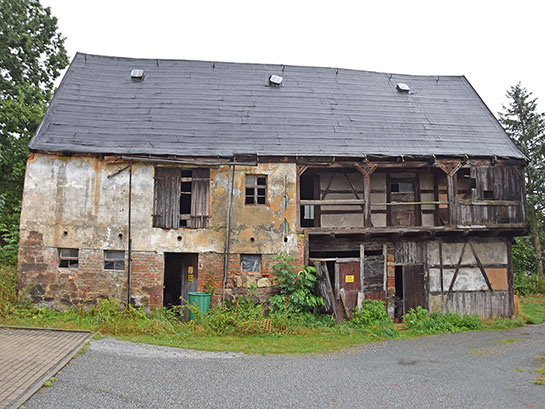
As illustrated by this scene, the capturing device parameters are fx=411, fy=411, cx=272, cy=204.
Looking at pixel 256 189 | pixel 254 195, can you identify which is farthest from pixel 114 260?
pixel 256 189

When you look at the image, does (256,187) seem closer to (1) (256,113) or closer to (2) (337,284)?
(1) (256,113)

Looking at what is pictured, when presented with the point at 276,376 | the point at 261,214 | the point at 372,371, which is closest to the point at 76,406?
the point at 276,376

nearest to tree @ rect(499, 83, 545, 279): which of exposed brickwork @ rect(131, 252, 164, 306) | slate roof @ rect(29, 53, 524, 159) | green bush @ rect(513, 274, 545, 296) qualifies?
green bush @ rect(513, 274, 545, 296)

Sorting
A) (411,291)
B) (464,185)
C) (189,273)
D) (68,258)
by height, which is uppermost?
(464,185)

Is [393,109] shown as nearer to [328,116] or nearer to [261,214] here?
[328,116]

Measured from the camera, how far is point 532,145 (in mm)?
24766

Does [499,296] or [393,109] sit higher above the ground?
[393,109]

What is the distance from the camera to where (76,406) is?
→ 5770mm

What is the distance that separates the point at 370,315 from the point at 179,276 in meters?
6.52

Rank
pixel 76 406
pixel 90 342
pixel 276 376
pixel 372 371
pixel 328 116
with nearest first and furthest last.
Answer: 1. pixel 76 406
2. pixel 276 376
3. pixel 372 371
4. pixel 90 342
5. pixel 328 116

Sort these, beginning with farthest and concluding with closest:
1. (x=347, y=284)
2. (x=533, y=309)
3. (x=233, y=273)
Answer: (x=533, y=309), (x=347, y=284), (x=233, y=273)

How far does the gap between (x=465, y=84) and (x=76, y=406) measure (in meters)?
19.5

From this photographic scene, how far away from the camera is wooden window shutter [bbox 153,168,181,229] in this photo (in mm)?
13031

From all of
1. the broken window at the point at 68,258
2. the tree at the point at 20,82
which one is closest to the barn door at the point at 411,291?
the broken window at the point at 68,258
